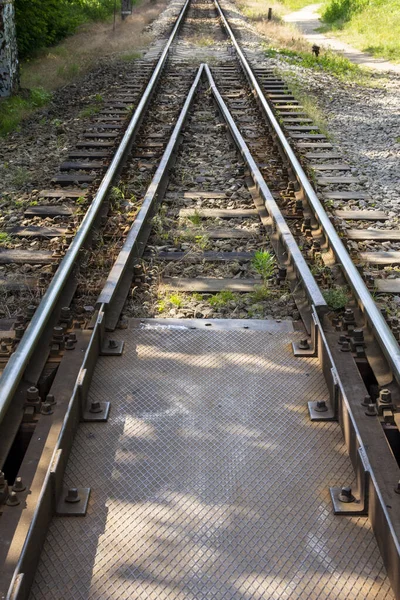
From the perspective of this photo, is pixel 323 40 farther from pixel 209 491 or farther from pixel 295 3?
pixel 209 491

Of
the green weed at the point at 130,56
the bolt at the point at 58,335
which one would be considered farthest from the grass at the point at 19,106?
the bolt at the point at 58,335

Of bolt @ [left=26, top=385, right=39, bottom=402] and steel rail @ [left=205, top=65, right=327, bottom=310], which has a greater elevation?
bolt @ [left=26, top=385, right=39, bottom=402]


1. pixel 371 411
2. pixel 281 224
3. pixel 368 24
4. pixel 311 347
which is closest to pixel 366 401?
pixel 371 411

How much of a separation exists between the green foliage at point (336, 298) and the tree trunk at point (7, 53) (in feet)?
27.7

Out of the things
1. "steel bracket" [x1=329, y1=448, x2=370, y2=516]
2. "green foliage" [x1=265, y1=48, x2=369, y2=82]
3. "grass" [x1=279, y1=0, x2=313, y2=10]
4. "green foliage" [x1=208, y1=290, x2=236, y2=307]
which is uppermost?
"steel bracket" [x1=329, y1=448, x2=370, y2=516]

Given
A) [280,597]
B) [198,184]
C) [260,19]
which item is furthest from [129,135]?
[260,19]

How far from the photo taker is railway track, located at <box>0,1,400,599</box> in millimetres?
2871

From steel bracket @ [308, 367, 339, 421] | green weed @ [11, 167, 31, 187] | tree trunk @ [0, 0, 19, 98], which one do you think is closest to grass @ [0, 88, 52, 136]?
tree trunk @ [0, 0, 19, 98]

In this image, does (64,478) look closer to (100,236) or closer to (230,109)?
(100,236)

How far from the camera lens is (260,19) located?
84.2ft

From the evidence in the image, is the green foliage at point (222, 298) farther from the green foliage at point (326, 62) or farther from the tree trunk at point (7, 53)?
the green foliage at point (326, 62)

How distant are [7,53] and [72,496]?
997 cm

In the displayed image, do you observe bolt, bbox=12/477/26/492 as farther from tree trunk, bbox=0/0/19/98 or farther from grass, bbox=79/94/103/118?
tree trunk, bbox=0/0/19/98

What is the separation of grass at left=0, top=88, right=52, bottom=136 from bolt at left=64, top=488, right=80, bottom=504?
7.86 meters
